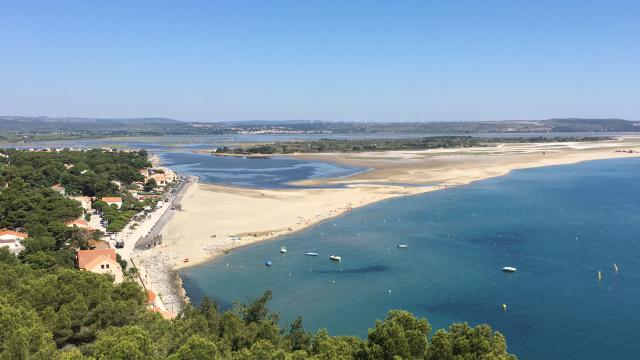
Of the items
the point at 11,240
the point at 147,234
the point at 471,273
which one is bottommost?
the point at 471,273

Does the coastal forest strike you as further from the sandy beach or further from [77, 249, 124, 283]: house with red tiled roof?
the sandy beach

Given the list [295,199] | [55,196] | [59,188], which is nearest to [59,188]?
[59,188]

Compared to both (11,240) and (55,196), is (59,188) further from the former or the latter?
(11,240)

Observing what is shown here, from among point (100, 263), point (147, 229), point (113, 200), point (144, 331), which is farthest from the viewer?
point (113, 200)

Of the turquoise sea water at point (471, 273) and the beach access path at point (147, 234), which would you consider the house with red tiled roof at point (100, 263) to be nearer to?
the beach access path at point (147, 234)

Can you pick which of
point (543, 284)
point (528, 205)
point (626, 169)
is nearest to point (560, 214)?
point (528, 205)

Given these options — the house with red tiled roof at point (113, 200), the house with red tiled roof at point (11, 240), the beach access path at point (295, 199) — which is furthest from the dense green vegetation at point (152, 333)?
the house with red tiled roof at point (113, 200)

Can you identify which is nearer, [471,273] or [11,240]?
[471,273]

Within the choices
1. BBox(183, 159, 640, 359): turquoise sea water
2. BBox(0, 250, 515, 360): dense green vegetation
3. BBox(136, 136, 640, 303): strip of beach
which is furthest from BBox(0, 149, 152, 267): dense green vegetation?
BBox(183, 159, 640, 359): turquoise sea water
